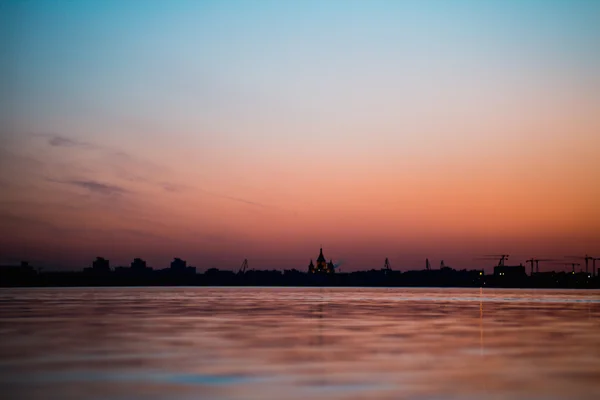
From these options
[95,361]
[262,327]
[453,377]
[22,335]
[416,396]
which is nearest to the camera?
[416,396]

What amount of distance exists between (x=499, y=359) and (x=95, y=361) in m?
17.1

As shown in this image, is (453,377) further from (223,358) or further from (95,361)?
(95,361)

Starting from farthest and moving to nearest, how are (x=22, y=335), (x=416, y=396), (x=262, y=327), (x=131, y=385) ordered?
1. (x=262, y=327)
2. (x=22, y=335)
3. (x=131, y=385)
4. (x=416, y=396)

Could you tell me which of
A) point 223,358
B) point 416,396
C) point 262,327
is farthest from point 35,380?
point 262,327

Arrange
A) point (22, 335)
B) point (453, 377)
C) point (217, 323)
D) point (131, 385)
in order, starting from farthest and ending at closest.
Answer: point (217, 323) < point (22, 335) < point (453, 377) < point (131, 385)

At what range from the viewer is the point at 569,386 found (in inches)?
969

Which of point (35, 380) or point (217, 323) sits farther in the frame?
point (217, 323)

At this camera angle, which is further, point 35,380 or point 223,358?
point 223,358

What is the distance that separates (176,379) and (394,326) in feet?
98.4

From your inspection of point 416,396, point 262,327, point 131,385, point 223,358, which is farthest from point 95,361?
point 262,327

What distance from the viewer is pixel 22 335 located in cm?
4412

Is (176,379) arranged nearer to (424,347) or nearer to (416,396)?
(416,396)

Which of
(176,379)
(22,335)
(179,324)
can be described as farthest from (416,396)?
(179,324)

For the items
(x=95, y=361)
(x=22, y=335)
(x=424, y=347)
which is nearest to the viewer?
(x=95, y=361)
